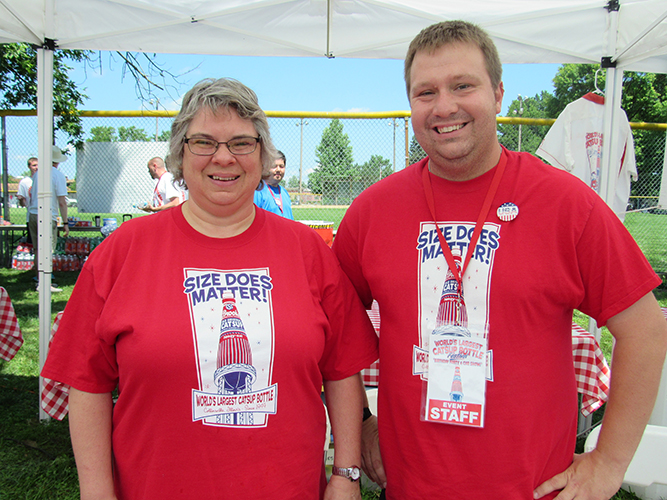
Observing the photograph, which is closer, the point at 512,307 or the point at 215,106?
the point at 512,307

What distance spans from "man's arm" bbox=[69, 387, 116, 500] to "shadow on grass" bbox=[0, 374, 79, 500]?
1838 millimetres

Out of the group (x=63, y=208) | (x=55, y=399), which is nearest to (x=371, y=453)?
(x=55, y=399)

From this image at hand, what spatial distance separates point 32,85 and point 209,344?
933cm

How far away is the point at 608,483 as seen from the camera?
128 cm

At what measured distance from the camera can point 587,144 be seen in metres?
4.23

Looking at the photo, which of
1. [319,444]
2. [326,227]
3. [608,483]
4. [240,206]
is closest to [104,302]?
[240,206]

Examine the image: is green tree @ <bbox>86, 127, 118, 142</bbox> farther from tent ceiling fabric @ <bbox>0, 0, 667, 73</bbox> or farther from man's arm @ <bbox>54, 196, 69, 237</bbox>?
tent ceiling fabric @ <bbox>0, 0, 667, 73</bbox>

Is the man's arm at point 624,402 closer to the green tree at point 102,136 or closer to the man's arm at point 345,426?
the man's arm at point 345,426

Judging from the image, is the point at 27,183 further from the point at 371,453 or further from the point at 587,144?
the point at 371,453

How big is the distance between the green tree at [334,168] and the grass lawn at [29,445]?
5078 mm

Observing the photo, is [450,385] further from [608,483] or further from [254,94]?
[254,94]

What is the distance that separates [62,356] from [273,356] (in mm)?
599

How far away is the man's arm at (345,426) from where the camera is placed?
1.45 metres

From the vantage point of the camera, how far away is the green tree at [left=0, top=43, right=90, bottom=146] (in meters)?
7.61
